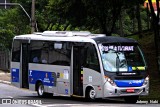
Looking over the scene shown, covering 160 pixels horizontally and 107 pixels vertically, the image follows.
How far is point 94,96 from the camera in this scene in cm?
1962

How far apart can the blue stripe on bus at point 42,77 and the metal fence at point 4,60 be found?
33.2 meters

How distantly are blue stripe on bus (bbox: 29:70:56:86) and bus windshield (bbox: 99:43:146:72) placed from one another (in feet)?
12.5

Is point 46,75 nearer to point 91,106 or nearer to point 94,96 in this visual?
point 94,96

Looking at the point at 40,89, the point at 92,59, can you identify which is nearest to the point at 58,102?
the point at 92,59

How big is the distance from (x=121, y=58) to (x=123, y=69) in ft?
1.62

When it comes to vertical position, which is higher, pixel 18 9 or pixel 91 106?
pixel 18 9

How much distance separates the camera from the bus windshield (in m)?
19.3

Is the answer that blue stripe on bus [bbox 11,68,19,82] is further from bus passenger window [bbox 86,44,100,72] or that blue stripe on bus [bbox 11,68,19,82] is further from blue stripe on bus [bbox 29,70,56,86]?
bus passenger window [bbox 86,44,100,72]

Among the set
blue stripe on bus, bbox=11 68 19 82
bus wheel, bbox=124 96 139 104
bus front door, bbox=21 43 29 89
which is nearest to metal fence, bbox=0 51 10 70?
blue stripe on bus, bbox=11 68 19 82

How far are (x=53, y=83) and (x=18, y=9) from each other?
24295 mm

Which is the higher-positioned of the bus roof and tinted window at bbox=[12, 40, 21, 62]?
the bus roof

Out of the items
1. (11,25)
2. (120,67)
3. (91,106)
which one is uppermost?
(11,25)

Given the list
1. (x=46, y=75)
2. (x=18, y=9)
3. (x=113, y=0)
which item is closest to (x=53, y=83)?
(x=46, y=75)

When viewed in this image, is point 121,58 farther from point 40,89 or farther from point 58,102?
point 40,89
